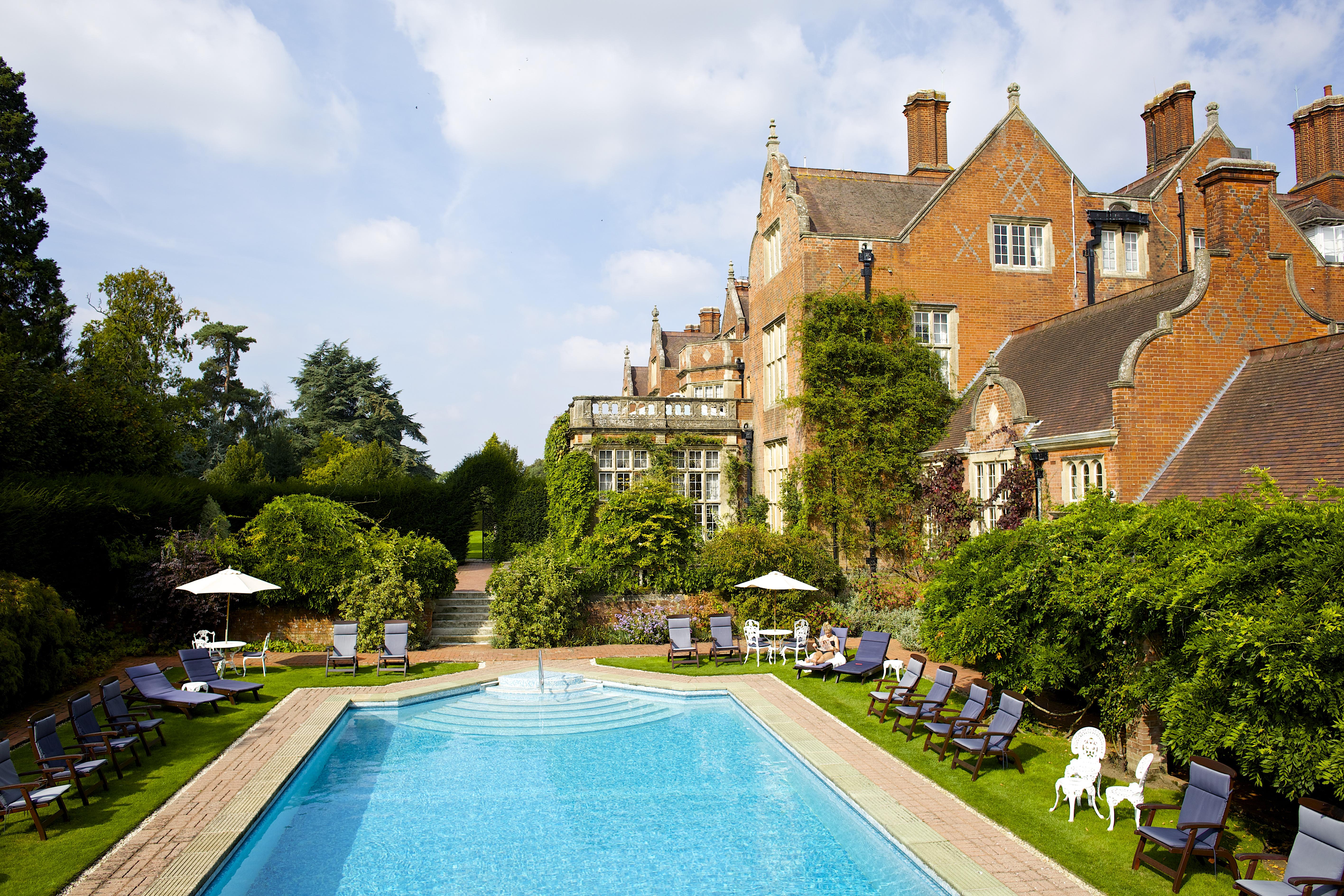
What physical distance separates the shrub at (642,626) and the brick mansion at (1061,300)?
5.73 m

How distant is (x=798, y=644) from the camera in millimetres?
17281

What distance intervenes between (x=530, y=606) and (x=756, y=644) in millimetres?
5861

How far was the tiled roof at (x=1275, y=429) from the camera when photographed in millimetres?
11102

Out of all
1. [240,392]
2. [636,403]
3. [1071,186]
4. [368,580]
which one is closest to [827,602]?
[636,403]

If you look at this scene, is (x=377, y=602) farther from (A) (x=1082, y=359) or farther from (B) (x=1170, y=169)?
(B) (x=1170, y=169)

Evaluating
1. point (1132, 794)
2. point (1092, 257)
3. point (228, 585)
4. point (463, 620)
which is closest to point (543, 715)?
point (228, 585)

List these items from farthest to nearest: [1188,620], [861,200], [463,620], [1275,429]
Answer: [861,200], [463,620], [1275,429], [1188,620]

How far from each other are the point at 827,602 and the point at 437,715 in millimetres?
10261

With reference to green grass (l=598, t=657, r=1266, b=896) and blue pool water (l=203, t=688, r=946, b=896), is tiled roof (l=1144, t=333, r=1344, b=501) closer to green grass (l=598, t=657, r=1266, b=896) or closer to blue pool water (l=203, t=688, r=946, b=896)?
green grass (l=598, t=657, r=1266, b=896)

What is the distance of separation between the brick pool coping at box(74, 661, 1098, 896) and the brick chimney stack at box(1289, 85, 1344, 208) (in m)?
27.0

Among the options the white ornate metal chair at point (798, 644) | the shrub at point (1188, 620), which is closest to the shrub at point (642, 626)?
the white ornate metal chair at point (798, 644)

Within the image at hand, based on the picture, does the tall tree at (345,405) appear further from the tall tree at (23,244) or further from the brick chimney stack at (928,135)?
the brick chimney stack at (928,135)

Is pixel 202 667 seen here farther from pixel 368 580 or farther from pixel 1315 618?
pixel 1315 618

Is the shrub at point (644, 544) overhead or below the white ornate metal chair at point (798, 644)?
overhead
